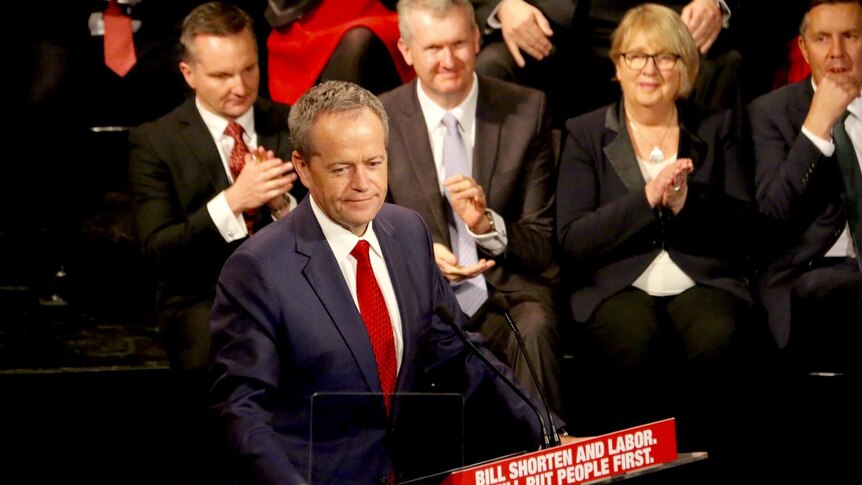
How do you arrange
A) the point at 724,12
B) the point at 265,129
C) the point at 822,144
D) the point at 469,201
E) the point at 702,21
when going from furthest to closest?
the point at 724,12 < the point at 702,21 < the point at 265,129 < the point at 822,144 < the point at 469,201

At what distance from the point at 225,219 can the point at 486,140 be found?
0.84 meters

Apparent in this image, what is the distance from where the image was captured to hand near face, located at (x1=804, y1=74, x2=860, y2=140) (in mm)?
3584

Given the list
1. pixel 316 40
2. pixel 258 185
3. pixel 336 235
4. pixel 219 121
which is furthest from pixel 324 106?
pixel 316 40

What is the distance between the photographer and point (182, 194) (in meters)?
3.58

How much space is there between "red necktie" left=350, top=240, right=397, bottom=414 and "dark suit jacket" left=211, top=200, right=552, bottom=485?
3 cm

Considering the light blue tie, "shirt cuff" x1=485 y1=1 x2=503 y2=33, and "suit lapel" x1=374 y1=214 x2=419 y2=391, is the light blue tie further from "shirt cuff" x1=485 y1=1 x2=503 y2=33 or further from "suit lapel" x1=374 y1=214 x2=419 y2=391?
"suit lapel" x1=374 y1=214 x2=419 y2=391

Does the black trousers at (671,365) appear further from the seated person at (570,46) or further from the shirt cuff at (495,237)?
the seated person at (570,46)

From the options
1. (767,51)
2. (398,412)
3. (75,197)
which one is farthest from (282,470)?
(767,51)

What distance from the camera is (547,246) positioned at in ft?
11.5

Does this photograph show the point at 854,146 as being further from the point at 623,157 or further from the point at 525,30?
the point at 525,30

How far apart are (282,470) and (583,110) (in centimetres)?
256

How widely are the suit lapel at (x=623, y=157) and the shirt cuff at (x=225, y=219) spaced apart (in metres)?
1.18

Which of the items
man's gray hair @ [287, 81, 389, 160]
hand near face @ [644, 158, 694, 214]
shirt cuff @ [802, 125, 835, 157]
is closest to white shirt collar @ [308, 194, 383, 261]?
man's gray hair @ [287, 81, 389, 160]

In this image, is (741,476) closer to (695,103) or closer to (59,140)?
(695,103)
